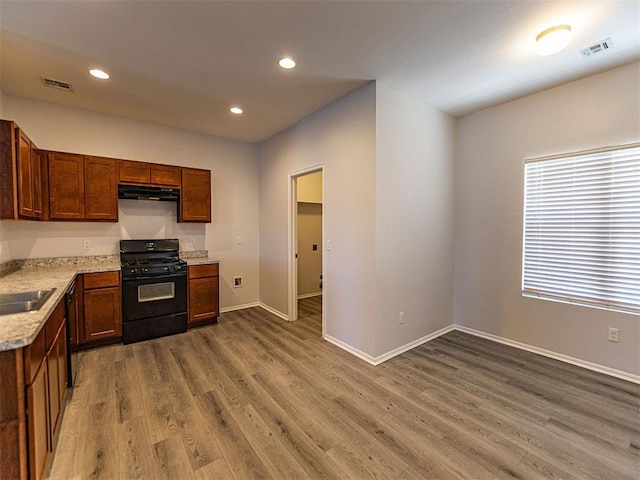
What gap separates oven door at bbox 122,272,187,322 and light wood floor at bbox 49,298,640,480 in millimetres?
452

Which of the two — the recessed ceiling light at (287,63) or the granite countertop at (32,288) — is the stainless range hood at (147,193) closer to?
the granite countertop at (32,288)

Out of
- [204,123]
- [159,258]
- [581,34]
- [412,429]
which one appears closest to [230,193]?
[204,123]

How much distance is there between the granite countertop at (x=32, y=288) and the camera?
124cm

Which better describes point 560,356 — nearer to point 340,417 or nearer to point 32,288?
point 340,417

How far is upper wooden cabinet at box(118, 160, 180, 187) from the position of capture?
3.57 meters

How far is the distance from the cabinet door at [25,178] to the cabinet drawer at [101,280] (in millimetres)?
793

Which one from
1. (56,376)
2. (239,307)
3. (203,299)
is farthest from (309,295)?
(56,376)

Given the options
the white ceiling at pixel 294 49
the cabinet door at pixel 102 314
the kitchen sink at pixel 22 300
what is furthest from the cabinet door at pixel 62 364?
the white ceiling at pixel 294 49

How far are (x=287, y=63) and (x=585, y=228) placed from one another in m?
3.26

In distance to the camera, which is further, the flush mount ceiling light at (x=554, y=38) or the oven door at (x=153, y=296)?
the oven door at (x=153, y=296)

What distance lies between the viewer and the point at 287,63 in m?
2.50

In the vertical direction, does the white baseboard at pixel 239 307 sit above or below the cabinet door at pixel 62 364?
below

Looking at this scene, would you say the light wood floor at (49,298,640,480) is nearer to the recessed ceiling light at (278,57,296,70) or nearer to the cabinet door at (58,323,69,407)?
the cabinet door at (58,323,69,407)

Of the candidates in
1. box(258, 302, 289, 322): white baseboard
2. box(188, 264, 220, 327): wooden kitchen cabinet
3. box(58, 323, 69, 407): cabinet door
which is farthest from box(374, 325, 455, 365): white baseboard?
box(58, 323, 69, 407): cabinet door
